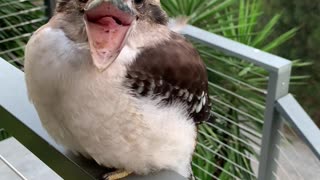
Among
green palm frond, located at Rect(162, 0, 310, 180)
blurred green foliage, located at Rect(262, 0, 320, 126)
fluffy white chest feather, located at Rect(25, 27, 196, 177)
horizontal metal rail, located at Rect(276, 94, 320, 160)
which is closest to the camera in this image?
fluffy white chest feather, located at Rect(25, 27, 196, 177)

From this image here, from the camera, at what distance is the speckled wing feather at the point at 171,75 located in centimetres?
79

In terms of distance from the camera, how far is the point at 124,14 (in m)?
0.65

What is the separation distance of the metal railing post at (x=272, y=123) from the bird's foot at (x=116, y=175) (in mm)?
601

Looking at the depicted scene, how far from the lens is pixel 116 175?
85cm

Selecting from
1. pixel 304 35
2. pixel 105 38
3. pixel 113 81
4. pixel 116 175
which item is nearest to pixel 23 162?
pixel 116 175

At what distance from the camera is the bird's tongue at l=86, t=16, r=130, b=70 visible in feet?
2.07

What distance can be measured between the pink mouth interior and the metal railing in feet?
0.38

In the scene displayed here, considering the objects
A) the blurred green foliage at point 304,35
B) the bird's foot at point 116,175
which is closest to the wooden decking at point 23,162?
the bird's foot at point 116,175

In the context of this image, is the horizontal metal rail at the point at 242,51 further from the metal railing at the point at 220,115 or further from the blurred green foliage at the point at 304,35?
the blurred green foliage at the point at 304,35

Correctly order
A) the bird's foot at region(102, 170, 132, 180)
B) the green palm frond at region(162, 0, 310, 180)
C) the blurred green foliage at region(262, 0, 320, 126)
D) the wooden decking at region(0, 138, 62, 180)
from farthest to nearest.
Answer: the blurred green foliage at region(262, 0, 320, 126) < the green palm frond at region(162, 0, 310, 180) < the wooden decking at region(0, 138, 62, 180) < the bird's foot at region(102, 170, 132, 180)

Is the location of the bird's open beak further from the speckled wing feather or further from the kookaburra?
the speckled wing feather

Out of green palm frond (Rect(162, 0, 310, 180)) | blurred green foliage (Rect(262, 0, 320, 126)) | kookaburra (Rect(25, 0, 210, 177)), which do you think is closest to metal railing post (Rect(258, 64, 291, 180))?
green palm frond (Rect(162, 0, 310, 180))

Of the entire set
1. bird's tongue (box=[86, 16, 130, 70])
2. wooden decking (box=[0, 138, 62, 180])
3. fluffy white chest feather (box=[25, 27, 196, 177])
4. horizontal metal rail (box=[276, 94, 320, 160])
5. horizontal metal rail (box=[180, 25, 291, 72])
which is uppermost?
horizontal metal rail (box=[180, 25, 291, 72])

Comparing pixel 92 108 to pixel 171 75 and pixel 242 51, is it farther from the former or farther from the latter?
pixel 242 51
